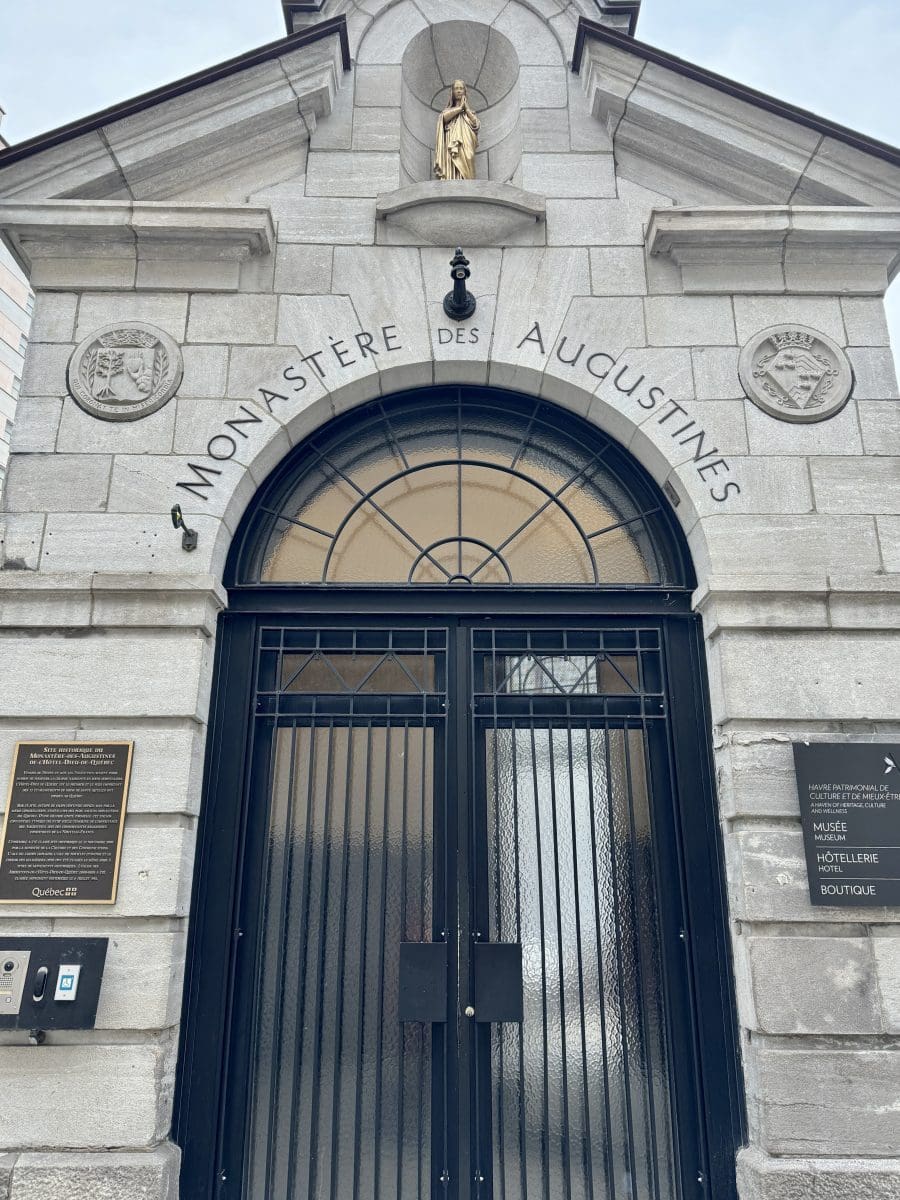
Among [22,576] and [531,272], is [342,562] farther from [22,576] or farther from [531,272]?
[531,272]

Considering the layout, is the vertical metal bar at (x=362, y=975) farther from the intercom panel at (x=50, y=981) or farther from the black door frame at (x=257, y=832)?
the intercom panel at (x=50, y=981)

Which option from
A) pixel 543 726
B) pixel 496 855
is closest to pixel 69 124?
pixel 543 726

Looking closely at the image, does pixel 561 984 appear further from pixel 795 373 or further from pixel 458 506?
pixel 795 373

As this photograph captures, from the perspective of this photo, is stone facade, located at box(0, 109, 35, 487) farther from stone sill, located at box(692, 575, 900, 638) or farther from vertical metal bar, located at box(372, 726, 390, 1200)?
stone sill, located at box(692, 575, 900, 638)

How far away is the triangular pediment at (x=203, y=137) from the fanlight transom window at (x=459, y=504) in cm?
240

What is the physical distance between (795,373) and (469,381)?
2508mm

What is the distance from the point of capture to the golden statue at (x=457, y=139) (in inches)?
301

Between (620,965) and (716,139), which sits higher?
(716,139)

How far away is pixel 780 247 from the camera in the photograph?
277 inches

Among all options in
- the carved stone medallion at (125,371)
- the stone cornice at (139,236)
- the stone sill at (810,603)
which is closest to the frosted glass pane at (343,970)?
the stone sill at (810,603)

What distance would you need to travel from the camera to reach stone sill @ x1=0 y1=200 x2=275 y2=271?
6910mm

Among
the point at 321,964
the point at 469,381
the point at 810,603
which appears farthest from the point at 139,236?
the point at 810,603

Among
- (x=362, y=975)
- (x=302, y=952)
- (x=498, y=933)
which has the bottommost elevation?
(x=362, y=975)

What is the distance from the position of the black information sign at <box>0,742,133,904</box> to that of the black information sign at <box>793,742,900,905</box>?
4.44 m
